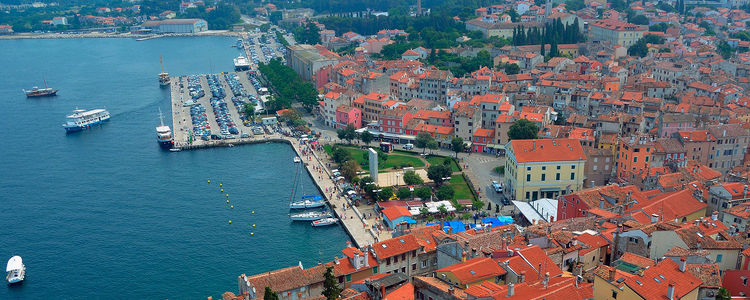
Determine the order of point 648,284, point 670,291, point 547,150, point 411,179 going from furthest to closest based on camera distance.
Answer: point 411,179 → point 547,150 → point 648,284 → point 670,291

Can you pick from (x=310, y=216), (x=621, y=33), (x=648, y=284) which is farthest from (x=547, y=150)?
(x=621, y=33)

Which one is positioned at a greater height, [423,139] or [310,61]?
[310,61]

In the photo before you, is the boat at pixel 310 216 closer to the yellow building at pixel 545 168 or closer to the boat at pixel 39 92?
the yellow building at pixel 545 168

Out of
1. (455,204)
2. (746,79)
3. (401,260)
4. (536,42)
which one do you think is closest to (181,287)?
(401,260)

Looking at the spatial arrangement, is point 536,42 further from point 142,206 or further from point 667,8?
point 142,206

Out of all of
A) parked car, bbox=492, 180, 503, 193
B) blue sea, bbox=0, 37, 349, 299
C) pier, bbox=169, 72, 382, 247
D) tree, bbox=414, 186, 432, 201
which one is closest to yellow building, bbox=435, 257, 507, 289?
pier, bbox=169, 72, 382, 247

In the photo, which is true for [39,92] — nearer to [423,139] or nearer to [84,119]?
[84,119]
